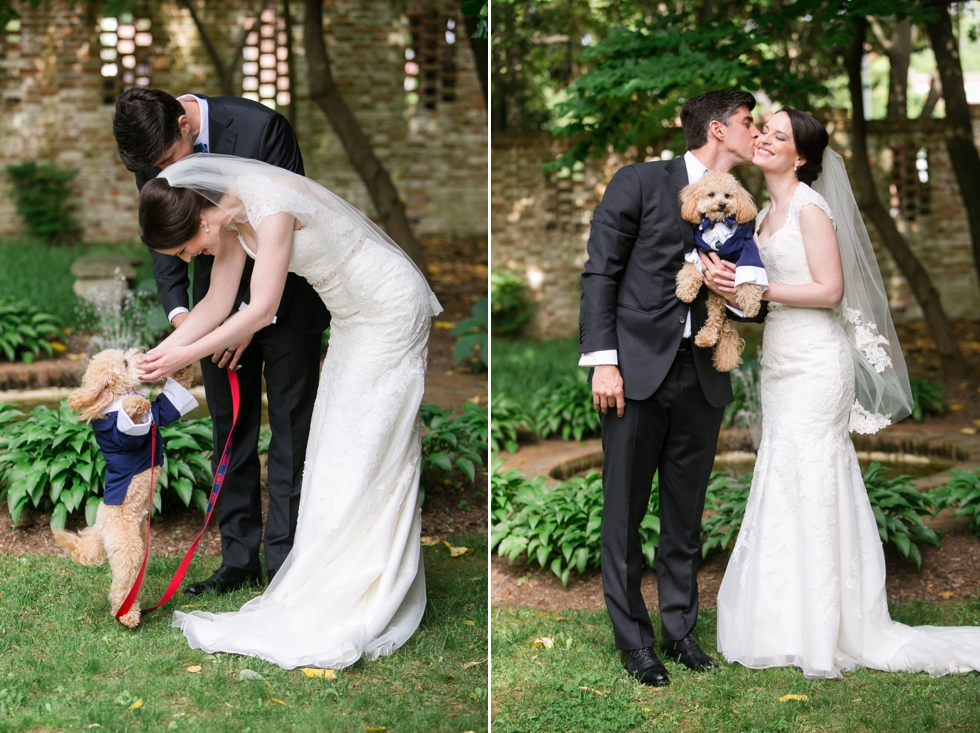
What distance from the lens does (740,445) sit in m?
6.98

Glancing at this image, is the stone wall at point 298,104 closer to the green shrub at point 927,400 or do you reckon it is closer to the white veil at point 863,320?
the green shrub at point 927,400

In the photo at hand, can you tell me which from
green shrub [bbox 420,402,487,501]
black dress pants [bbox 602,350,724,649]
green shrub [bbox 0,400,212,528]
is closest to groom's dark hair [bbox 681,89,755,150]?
black dress pants [bbox 602,350,724,649]

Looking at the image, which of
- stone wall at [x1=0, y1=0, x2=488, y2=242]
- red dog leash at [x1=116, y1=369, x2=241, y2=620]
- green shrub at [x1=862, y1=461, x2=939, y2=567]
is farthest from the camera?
stone wall at [x1=0, y1=0, x2=488, y2=242]

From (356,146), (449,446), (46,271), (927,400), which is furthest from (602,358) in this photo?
(46,271)

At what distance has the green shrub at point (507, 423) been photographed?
6.87m

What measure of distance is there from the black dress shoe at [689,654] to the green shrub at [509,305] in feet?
27.9

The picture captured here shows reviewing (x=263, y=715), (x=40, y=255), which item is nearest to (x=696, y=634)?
(x=263, y=715)

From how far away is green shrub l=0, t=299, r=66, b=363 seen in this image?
752 cm

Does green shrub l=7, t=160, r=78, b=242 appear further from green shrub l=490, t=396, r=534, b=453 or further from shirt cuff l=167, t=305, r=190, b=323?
shirt cuff l=167, t=305, r=190, b=323

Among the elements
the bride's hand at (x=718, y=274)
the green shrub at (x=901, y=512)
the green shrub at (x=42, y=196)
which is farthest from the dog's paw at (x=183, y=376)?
the green shrub at (x=42, y=196)

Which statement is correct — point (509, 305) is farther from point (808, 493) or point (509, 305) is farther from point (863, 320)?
point (808, 493)

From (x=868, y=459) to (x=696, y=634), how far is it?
138 inches

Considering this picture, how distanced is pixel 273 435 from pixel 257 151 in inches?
46.0

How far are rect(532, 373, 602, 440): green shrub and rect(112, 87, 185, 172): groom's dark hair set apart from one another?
4.30m
